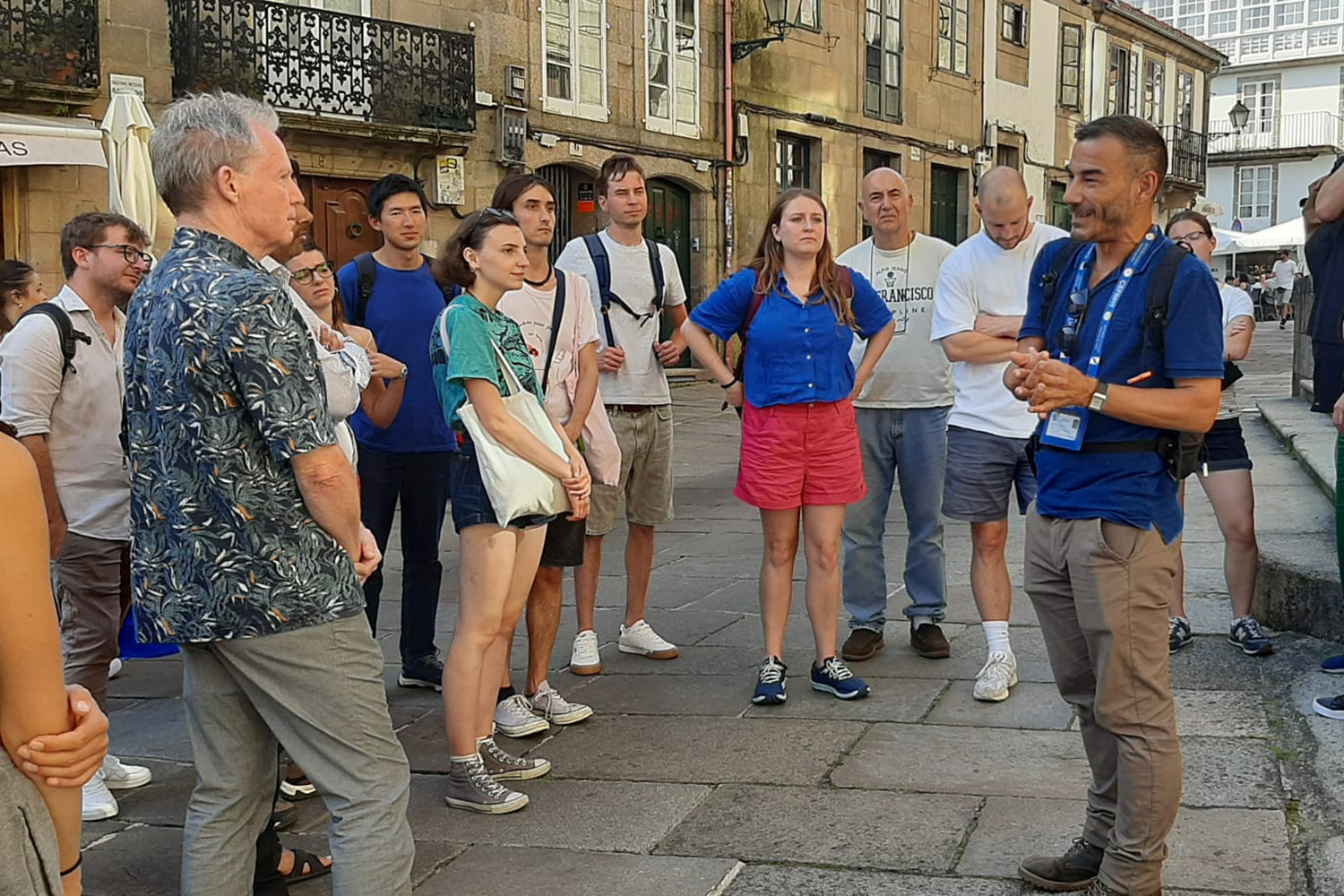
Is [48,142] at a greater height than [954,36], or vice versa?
[954,36]

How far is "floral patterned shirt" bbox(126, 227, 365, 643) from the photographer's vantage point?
2.69 meters

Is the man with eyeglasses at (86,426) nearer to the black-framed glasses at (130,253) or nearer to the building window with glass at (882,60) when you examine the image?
the black-framed glasses at (130,253)

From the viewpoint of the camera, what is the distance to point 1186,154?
37.9m

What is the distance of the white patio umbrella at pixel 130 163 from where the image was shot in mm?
11391

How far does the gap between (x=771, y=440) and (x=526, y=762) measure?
150cm

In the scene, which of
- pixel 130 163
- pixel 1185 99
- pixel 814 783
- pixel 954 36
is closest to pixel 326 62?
pixel 130 163

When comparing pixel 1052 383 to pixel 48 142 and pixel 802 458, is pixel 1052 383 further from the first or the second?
pixel 48 142

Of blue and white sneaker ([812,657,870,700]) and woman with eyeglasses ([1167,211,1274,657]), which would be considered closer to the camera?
blue and white sneaker ([812,657,870,700])

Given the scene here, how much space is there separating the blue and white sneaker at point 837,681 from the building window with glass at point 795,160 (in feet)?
59.0

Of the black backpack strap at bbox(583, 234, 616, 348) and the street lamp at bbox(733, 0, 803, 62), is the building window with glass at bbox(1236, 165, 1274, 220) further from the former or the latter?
the black backpack strap at bbox(583, 234, 616, 348)

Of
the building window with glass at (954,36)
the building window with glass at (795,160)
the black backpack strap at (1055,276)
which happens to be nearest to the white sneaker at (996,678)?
the black backpack strap at (1055,276)

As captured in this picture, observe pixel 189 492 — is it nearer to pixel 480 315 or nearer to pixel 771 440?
pixel 480 315

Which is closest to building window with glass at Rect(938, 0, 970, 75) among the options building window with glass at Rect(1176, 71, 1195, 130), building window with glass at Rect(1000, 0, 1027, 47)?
building window with glass at Rect(1000, 0, 1027, 47)

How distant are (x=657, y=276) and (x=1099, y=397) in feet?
9.59
